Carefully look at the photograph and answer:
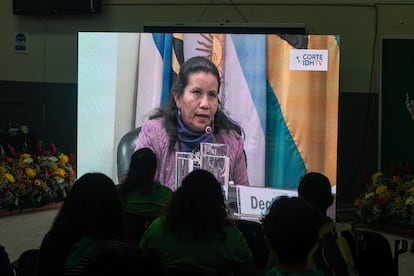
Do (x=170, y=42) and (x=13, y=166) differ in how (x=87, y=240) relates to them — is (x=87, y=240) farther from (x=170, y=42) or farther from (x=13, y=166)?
(x=13, y=166)

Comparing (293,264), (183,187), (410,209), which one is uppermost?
(183,187)

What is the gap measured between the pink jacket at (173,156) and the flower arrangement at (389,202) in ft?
4.59

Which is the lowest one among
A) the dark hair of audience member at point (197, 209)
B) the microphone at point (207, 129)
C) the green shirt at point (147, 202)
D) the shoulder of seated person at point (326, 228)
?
the green shirt at point (147, 202)

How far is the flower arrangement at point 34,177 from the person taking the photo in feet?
20.1

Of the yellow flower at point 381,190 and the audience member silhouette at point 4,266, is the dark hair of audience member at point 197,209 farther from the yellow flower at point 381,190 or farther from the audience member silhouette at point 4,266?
the yellow flower at point 381,190

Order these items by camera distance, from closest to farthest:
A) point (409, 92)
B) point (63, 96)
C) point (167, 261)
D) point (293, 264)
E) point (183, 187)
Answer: point (293, 264) < point (167, 261) < point (183, 187) < point (409, 92) < point (63, 96)

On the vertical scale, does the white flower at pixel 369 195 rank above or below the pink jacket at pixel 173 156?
below

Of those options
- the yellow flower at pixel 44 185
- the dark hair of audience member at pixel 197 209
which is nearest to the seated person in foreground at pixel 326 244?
the dark hair of audience member at pixel 197 209

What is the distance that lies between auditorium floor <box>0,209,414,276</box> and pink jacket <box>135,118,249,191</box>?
1.26 metres

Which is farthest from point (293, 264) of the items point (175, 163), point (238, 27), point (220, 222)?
point (238, 27)

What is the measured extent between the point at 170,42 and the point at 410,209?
107 inches

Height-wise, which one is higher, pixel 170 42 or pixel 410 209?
pixel 170 42

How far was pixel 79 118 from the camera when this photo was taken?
5449 mm

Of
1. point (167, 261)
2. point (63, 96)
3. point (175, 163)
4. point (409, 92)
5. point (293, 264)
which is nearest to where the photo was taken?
point (293, 264)
